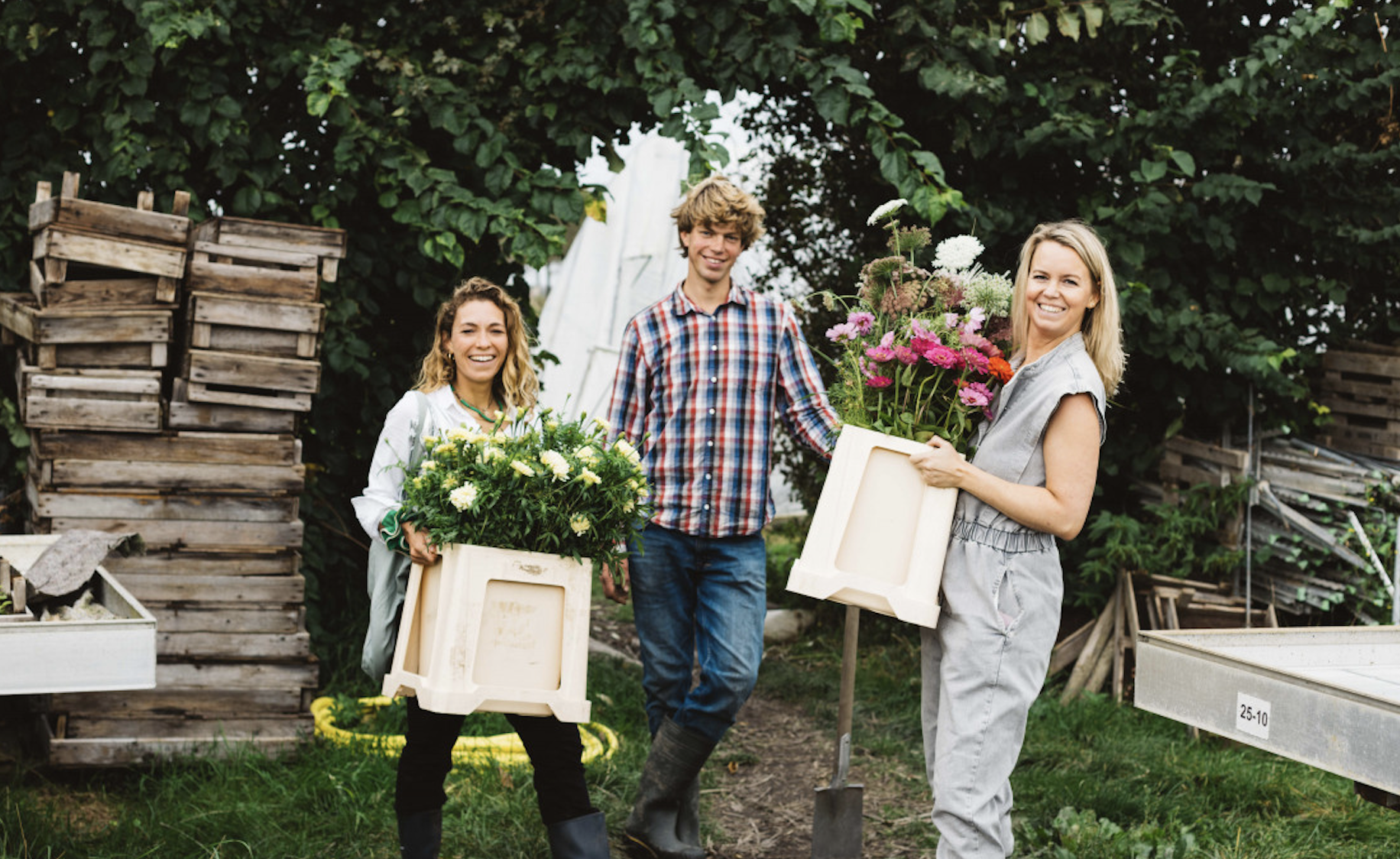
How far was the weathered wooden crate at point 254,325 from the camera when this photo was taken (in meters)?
4.23

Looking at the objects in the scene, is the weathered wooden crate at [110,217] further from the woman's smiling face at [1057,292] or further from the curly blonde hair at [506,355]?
the woman's smiling face at [1057,292]

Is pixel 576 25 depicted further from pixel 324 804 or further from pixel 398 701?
pixel 324 804

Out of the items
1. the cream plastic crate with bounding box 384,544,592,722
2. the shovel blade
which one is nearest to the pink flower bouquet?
the cream plastic crate with bounding box 384,544,592,722

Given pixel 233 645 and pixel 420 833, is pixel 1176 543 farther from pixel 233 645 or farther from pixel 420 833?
pixel 233 645

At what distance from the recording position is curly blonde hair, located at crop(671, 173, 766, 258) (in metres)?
3.43

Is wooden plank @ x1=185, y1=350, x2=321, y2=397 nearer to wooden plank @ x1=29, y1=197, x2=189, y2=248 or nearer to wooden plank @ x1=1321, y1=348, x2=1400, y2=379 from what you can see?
wooden plank @ x1=29, y1=197, x2=189, y2=248

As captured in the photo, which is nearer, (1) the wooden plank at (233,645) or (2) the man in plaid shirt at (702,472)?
(2) the man in plaid shirt at (702,472)

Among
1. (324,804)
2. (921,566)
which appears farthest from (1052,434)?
(324,804)

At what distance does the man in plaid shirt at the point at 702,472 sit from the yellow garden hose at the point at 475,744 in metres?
0.74

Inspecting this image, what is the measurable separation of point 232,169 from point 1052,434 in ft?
11.6

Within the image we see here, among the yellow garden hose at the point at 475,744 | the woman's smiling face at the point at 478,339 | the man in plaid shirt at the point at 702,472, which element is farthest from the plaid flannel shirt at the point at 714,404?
the yellow garden hose at the point at 475,744

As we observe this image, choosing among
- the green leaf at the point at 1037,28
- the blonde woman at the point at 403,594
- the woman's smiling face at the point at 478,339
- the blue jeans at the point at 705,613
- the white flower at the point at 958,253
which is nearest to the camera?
the white flower at the point at 958,253

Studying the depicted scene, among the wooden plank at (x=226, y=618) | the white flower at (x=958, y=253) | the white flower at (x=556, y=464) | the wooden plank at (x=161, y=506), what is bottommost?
the wooden plank at (x=226, y=618)

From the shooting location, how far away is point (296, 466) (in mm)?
4324
